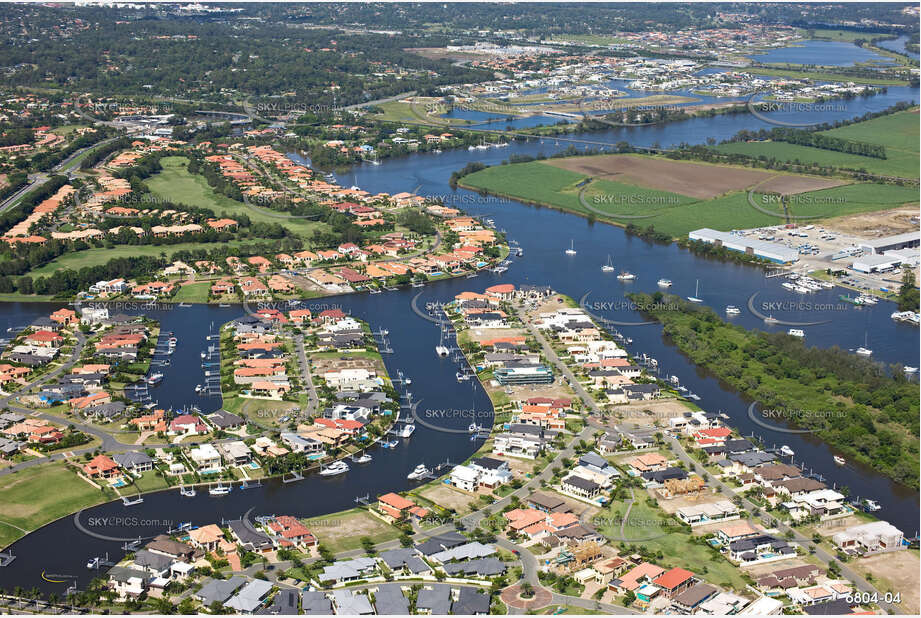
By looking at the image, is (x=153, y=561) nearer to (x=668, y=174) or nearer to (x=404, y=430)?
(x=404, y=430)

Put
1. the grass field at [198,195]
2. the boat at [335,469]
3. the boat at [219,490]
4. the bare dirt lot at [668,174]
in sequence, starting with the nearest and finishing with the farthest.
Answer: the boat at [219,490] < the boat at [335,469] < the grass field at [198,195] < the bare dirt lot at [668,174]

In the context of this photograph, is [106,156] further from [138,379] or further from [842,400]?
[842,400]

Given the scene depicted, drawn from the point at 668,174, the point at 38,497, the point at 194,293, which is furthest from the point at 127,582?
the point at 668,174

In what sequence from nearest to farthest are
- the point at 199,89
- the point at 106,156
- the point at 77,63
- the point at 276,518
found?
the point at 276,518 → the point at 106,156 → the point at 199,89 → the point at 77,63

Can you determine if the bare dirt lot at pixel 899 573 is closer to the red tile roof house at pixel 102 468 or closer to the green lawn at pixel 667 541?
the green lawn at pixel 667 541

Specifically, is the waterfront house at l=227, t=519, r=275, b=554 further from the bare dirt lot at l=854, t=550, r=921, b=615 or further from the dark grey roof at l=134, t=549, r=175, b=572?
the bare dirt lot at l=854, t=550, r=921, b=615

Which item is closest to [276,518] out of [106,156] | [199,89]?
[106,156]

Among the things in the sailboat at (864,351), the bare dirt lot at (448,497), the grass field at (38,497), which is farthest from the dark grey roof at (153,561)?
the sailboat at (864,351)
